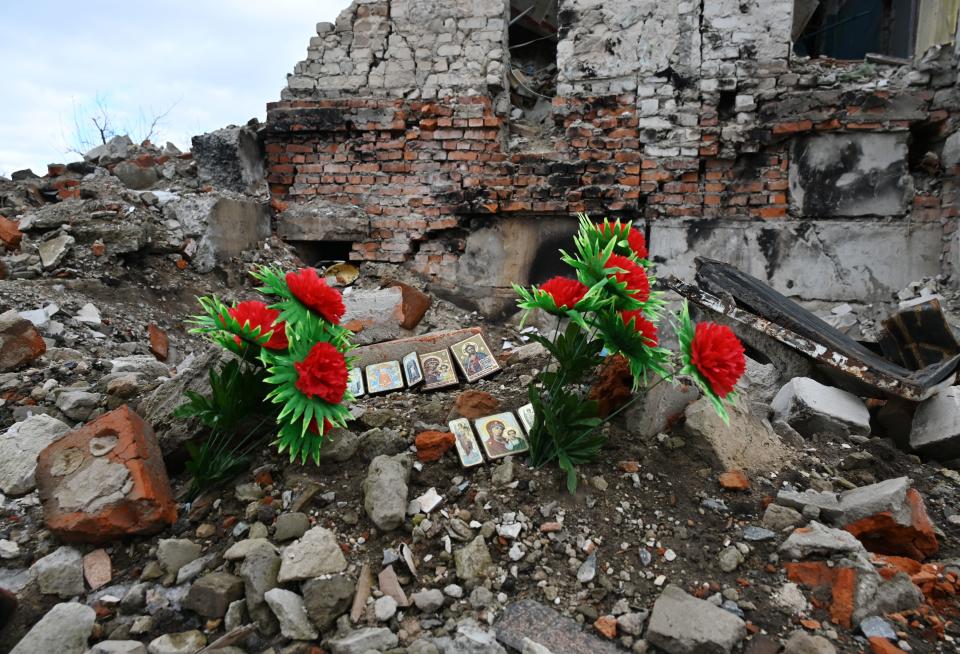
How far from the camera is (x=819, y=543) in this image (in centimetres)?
183

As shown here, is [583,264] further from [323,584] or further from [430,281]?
[430,281]

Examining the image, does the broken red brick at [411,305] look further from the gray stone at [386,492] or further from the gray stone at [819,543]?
the gray stone at [819,543]

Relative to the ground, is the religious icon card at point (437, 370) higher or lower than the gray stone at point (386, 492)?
higher

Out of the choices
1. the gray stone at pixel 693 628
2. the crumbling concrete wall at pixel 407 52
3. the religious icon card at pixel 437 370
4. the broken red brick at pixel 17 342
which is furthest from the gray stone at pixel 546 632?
the crumbling concrete wall at pixel 407 52

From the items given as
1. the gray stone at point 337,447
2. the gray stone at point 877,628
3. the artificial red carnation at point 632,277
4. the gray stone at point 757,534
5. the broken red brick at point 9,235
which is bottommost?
the gray stone at point 877,628

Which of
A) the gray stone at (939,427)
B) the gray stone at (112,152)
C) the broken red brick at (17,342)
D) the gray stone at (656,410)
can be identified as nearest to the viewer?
the gray stone at (656,410)

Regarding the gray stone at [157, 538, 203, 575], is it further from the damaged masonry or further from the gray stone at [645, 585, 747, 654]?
the gray stone at [645, 585, 747, 654]

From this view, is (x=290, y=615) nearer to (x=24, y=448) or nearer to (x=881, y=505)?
(x=24, y=448)

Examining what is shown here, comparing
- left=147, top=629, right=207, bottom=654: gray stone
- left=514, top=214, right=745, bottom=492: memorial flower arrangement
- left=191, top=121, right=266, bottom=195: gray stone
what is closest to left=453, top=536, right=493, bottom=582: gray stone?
left=514, top=214, right=745, bottom=492: memorial flower arrangement

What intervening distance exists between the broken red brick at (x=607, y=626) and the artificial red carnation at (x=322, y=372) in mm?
1075

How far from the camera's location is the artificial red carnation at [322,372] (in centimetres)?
200

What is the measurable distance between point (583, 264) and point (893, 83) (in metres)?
4.04

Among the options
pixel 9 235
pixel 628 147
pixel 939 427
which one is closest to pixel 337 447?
pixel 939 427

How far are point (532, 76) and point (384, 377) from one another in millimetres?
4616
